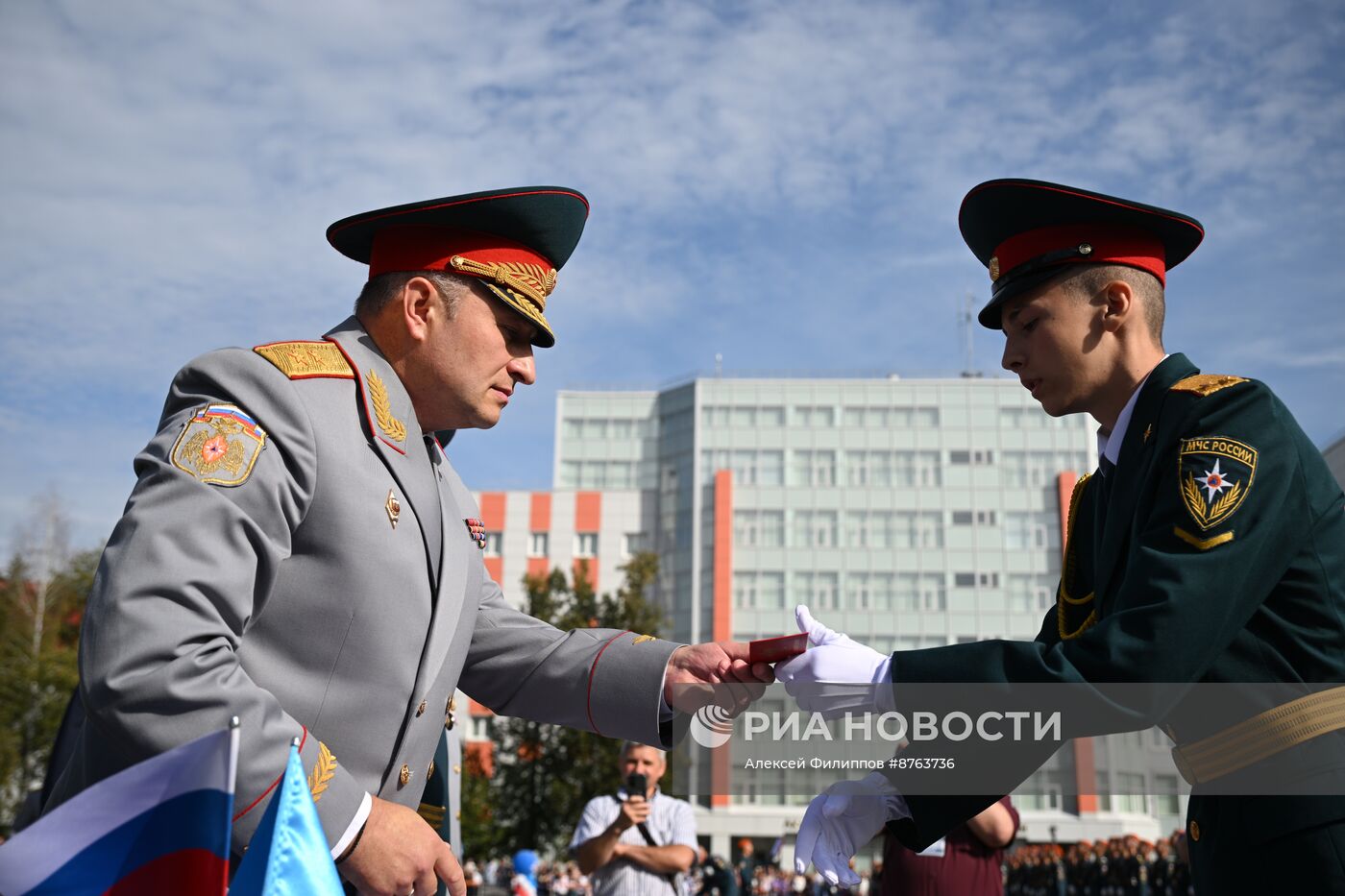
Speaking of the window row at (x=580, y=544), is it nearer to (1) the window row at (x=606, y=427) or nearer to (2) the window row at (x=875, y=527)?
(2) the window row at (x=875, y=527)

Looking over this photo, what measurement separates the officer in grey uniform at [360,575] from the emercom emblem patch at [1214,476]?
1.35m

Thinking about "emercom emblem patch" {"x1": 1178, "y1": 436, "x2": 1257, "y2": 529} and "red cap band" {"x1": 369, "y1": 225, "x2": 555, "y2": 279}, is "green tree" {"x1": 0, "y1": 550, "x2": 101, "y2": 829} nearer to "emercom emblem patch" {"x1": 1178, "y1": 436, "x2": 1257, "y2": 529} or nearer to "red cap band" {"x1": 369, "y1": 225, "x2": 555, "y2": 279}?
"red cap band" {"x1": 369, "y1": 225, "x2": 555, "y2": 279}

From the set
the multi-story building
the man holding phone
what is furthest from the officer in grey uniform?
the multi-story building

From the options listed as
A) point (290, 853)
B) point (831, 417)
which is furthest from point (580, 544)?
point (290, 853)

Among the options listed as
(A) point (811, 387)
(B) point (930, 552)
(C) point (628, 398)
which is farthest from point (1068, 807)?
(C) point (628, 398)

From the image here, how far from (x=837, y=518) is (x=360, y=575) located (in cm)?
6717

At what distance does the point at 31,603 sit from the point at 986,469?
49.3 metres

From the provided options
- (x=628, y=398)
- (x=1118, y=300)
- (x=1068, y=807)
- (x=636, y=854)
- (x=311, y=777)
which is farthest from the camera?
(x=628, y=398)

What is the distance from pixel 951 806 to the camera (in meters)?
3.03

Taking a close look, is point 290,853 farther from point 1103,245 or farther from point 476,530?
point 1103,245

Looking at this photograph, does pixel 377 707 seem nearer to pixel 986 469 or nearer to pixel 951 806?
pixel 951 806

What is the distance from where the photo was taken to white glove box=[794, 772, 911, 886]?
327cm

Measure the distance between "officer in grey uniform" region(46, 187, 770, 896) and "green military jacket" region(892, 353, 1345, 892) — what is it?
A: 3.28 feet

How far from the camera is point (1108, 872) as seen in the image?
96.7 feet
